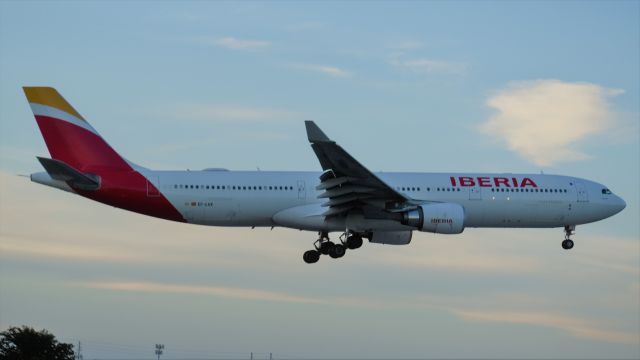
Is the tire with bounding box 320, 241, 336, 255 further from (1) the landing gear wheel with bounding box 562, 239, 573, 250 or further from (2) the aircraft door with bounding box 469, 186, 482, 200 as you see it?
(1) the landing gear wheel with bounding box 562, 239, 573, 250

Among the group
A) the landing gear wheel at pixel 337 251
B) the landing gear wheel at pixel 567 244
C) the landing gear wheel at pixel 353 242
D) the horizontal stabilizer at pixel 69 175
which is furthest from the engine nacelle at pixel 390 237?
the horizontal stabilizer at pixel 69 175

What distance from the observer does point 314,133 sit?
51.3 meters

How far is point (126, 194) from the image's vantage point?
2205 inches

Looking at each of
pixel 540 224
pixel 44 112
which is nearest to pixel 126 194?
pixel 44 112

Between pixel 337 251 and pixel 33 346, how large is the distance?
16.8 meters

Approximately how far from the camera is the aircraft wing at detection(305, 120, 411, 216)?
2066 inches

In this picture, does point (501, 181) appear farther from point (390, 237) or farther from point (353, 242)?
point (353, 242)

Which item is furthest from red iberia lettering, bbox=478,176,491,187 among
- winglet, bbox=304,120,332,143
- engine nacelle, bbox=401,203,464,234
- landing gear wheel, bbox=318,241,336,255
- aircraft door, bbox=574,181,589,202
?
winglet, bbox=304,120,332,143

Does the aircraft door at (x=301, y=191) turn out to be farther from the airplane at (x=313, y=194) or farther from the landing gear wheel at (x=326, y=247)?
the landing gear wheel at (x=326, y=247)

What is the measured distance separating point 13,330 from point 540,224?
26932 mm

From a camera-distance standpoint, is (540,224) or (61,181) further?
(540,224)

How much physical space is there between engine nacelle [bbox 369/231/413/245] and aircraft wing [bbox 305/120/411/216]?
292 centimetres

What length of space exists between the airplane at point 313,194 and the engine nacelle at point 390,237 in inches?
1.8

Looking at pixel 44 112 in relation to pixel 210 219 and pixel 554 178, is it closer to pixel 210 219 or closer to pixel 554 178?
pixel 210 219
